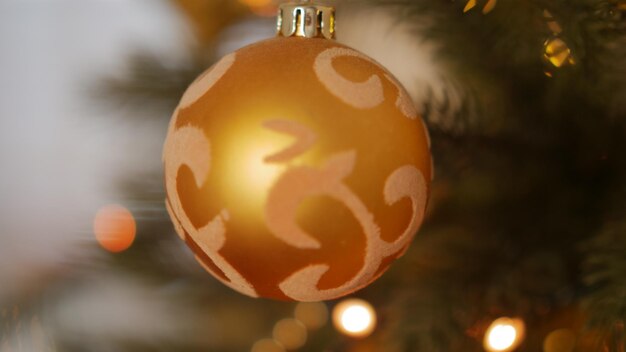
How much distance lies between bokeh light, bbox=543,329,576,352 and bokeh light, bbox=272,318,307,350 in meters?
0.25

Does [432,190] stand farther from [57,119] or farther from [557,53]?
[57,119]

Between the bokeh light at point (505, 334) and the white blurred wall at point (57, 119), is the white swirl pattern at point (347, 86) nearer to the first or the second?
the bokeh light at point (505, 334)

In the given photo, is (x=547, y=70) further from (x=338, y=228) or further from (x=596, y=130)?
(x=338, y=228)

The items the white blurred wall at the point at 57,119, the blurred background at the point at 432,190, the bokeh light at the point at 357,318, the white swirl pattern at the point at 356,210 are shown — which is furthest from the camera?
the white blurred wall at the point at 57,119

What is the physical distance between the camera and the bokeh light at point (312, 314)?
0.67 m

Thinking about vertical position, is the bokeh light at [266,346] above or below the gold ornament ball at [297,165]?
below

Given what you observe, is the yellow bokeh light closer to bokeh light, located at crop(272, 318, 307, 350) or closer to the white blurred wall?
bokeh light, located at crop(272, 318, 307, 350)

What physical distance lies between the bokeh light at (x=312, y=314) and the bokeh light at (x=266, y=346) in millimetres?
39

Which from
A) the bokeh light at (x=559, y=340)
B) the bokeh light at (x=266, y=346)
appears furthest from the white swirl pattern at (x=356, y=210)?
the bokeh light at (x=266, y=346)

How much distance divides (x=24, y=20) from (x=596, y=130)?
0.80m

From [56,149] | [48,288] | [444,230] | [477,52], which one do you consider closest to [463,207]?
[444,230]

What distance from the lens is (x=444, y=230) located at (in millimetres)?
552

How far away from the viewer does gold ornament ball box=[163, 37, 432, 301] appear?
317mm

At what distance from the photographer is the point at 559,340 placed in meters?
0.51
